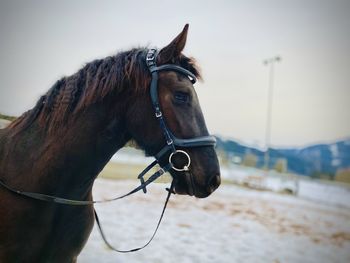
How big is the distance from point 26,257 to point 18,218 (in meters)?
0.25

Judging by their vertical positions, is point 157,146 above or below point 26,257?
above

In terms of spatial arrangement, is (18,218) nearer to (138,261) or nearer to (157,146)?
(157,146)

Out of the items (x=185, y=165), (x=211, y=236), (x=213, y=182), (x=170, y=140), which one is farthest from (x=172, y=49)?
(x=211, y=236)

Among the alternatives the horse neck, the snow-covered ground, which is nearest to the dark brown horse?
the horse neck

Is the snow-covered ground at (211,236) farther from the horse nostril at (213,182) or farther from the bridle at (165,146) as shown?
the horse nostril at (213,182)

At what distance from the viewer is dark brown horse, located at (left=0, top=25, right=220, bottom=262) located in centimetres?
212

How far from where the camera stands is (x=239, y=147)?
44.3m

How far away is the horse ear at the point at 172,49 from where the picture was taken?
2.17 m

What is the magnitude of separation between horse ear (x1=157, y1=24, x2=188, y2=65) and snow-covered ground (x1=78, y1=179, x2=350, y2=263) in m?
3.59

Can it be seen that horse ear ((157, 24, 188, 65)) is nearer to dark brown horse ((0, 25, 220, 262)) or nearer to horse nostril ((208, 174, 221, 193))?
dark brown horse ((0, 25, 220, 262))

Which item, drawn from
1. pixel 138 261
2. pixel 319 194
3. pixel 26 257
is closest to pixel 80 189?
pixel 26 257

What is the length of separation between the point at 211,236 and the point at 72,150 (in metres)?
5.74

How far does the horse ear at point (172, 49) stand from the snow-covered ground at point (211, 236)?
3591 mm

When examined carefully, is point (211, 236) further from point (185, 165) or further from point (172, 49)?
point (172, 49)
